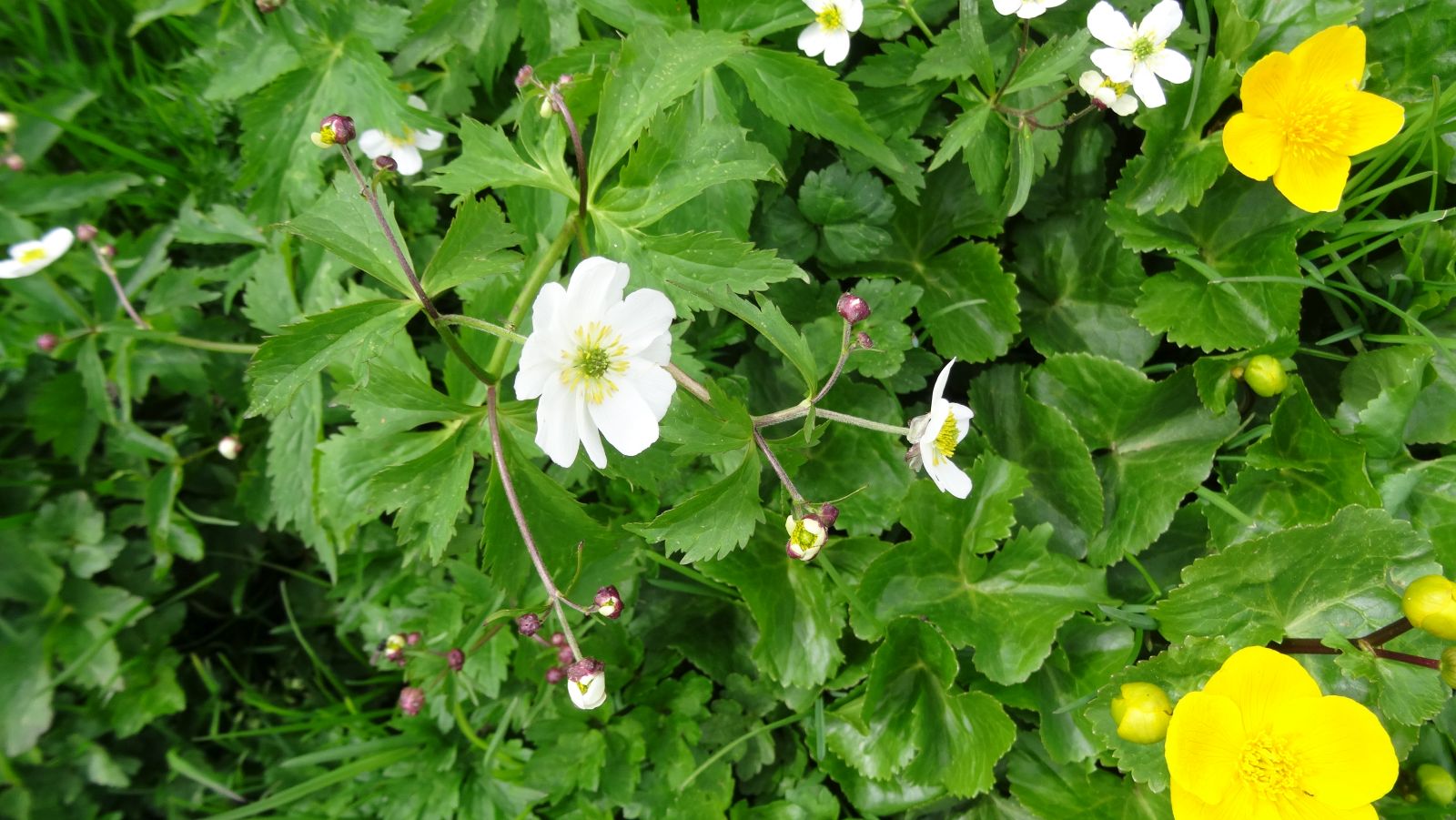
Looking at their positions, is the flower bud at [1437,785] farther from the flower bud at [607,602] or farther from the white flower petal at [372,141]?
the white flower petal at [372,141]

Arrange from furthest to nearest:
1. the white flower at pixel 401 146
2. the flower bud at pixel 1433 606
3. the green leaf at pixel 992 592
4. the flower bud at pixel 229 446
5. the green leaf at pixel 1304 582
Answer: the flower bud at pixel 229 446
the white flower at pixel 401 146
the green leaf at pixel 992 592
the green leaf at pixel 1304 582
the flower bud at pixel 1433 606

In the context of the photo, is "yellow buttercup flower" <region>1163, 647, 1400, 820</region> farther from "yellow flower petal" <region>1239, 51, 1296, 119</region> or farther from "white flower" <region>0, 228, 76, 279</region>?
"white flower" <region>0, 228, 76, 279</region>

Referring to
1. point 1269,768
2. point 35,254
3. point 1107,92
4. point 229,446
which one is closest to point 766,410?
point 1107,92

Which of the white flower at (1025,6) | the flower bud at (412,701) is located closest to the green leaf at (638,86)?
the white flower at (1025,6)

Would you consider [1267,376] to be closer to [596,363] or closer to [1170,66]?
[1170,66]

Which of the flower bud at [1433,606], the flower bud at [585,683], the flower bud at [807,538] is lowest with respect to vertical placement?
the flower bud at [585,683]

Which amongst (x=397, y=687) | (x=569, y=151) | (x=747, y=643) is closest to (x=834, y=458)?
(x=747, y=643)

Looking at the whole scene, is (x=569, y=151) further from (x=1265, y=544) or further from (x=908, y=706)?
(x=1265, y=544)
